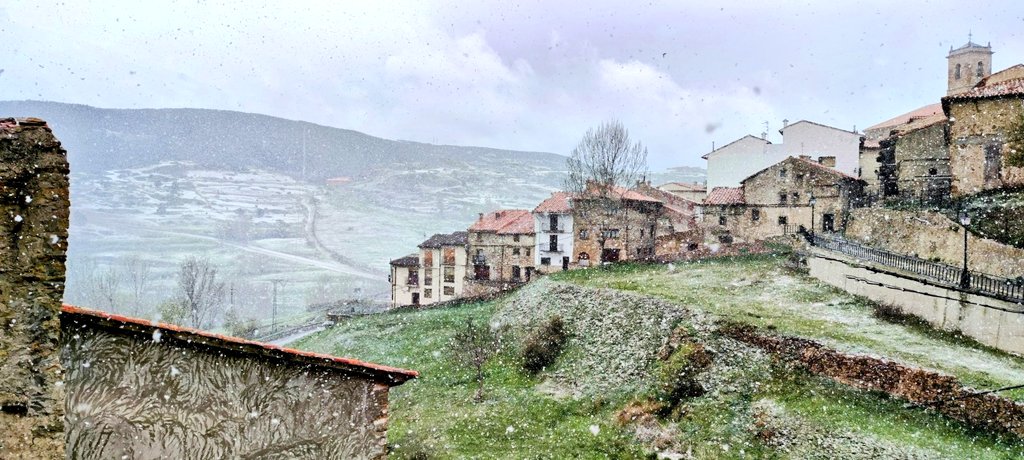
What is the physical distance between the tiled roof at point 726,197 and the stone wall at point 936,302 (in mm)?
15043

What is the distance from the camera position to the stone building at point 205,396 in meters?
6.31

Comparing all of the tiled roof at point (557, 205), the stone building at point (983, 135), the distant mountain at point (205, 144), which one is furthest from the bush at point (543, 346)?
the distant mountain at point (205, 144)

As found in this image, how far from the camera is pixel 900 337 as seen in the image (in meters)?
17.7

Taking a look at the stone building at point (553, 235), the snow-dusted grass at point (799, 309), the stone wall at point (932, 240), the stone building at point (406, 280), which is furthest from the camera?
the stone building at point (406, 280)

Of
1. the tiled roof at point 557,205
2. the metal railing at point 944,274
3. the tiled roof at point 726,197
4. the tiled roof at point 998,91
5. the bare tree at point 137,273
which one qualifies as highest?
the tiled roof at point 998,91

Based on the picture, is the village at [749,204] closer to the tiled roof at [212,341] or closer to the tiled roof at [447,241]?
the tiled roof at [447,241]

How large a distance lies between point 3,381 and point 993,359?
20.2m

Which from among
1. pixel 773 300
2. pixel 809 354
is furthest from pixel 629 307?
pixel 809 354

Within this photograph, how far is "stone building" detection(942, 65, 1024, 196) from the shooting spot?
2359 cm

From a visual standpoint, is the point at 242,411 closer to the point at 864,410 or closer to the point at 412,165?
the point at 864,410

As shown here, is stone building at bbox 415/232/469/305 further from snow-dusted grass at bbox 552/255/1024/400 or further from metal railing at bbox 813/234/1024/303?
metal railing at bbox 813/234/1024/303

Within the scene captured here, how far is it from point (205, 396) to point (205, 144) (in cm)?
19989

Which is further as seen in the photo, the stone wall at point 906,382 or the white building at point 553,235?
the white building at point 553,235

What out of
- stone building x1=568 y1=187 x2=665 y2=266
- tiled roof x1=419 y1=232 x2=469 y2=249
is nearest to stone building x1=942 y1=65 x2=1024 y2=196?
stone building x1=568 y1=187 x2=665 y2=266
